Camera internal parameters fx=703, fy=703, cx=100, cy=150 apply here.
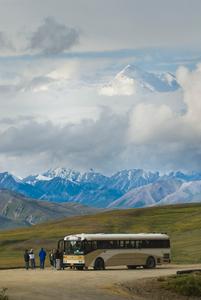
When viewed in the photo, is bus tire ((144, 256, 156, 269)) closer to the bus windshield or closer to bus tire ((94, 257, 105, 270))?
bus tire ((94, 257, 105, 270))

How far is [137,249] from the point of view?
9881cm

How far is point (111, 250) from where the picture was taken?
96.8 metres

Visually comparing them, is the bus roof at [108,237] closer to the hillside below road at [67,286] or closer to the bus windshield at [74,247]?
the bus windshield at [74,247]

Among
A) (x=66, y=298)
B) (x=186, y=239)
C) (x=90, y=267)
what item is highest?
(x=186, y=239)

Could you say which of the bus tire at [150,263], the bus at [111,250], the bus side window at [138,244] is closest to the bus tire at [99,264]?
the bus at [111,250]

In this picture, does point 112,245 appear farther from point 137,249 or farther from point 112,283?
point 112,283

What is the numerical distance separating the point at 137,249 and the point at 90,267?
7.15 m

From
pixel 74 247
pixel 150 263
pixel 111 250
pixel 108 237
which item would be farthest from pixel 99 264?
pixel 150 263

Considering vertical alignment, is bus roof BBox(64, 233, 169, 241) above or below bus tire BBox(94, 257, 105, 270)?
above

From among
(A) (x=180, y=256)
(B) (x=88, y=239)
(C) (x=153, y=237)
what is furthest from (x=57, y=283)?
(A) (x=180, y=256)

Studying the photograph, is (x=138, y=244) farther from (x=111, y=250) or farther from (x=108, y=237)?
(x=108, y=237)

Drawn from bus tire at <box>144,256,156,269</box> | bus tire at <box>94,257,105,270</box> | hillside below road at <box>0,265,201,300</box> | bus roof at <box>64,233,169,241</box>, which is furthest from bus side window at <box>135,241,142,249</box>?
hillside below road at <box>0,265,201,300</box>

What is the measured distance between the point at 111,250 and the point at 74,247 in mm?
5155

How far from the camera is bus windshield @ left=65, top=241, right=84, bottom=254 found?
9519cm
